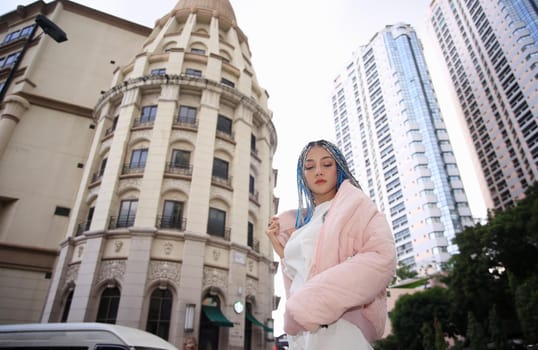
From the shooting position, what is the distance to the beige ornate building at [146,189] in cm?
1366

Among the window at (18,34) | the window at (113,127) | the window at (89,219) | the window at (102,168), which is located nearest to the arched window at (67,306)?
the window at (89,219)

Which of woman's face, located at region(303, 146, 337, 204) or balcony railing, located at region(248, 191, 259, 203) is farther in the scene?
balcony railing, located at region(248, 191, 259, 203)

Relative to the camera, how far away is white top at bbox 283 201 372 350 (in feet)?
4.58

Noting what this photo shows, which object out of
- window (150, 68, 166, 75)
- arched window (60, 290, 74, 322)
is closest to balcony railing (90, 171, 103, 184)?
arched window (60, 290, 74, 322)

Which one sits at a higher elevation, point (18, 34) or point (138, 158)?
point (18, 34)

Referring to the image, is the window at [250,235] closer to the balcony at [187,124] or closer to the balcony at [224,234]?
the balcony at [224,234]

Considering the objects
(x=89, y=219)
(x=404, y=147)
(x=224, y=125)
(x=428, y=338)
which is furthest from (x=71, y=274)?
(x=404, y=147)

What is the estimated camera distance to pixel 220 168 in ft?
58.6

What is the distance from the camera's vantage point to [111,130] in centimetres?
1909

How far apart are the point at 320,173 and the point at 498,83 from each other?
74.0 m

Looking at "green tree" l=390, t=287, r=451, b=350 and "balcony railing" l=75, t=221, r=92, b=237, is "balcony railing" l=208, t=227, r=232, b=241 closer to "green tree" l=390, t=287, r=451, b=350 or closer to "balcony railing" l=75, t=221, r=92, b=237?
"balcony railing" l=75, t=221, r=92, b=237

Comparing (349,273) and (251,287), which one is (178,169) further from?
(349,273)

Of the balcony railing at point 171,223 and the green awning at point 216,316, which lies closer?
the green awning at point 216,316

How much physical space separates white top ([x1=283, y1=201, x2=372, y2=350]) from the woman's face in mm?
89
